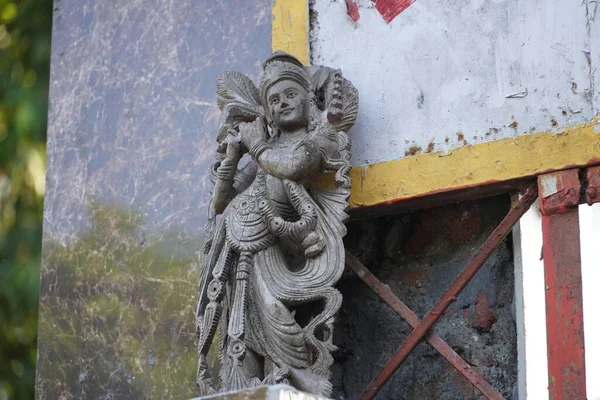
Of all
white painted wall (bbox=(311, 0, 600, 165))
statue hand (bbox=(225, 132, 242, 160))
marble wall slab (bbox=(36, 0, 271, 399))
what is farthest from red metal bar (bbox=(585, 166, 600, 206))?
marble wall slab (bbox=(36, 0, 271, 399))

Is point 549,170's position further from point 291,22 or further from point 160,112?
point 160,112

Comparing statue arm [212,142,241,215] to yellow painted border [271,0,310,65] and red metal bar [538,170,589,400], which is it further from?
red metal bar [538,170,589,400]

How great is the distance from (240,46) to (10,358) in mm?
2489

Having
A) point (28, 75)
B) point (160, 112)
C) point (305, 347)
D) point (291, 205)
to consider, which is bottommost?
point (305, 347)

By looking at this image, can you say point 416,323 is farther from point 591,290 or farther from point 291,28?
point 291,28

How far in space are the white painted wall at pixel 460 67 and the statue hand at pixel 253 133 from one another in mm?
329

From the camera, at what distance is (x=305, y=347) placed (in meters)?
5.50

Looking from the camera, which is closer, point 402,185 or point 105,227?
point 402,185

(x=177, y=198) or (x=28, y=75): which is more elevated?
(x=28, y=75)

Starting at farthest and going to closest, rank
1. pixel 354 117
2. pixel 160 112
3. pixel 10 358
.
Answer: pixel 10 358
pixel 160 112
pixel 354 117

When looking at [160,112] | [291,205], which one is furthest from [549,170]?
[160,112]

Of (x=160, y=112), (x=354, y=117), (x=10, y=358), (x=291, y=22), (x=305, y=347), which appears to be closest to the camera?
(x=305, y=347)

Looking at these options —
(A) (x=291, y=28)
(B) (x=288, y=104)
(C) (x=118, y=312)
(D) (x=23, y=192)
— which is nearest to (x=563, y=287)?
(B) (x=288, y=104)

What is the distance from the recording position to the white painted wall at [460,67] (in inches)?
221
